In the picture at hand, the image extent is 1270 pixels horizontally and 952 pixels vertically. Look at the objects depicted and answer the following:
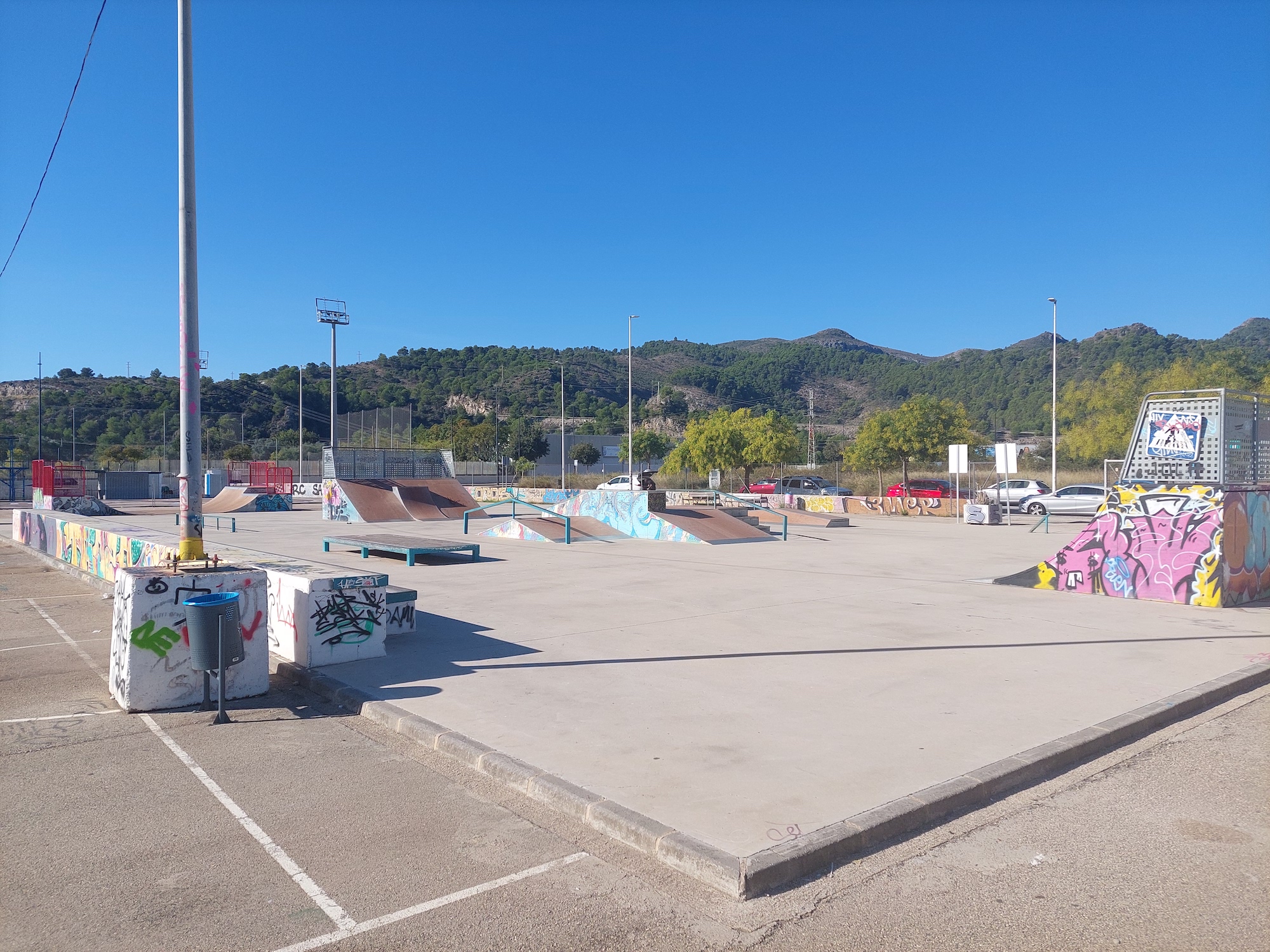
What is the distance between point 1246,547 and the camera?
1245cm

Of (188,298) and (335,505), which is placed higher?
(188,298)

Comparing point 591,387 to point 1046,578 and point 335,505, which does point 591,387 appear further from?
point 1046,578

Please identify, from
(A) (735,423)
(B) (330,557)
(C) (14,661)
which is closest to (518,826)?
(C) (14,661)

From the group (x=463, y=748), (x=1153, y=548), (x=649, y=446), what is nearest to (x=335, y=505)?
(x=1153, y=548)

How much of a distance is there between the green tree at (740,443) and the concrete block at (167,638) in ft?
144

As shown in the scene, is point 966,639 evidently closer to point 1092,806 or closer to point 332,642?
point 1092,806

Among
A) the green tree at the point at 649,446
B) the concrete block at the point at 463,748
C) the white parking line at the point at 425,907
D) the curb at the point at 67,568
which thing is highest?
the green tree at the point at 649,446

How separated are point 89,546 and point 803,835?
16350 millimetres

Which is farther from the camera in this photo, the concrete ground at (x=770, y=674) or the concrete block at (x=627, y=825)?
the concrete ground at (x=770, y=674)

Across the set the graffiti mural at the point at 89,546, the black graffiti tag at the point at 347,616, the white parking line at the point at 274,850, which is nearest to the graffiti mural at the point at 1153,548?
the black graffiti tag at the point at 347,616

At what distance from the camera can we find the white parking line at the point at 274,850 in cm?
378

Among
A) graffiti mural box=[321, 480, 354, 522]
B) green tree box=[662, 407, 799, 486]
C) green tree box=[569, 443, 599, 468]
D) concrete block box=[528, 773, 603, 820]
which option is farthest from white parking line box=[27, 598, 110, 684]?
green tree box=[569, 443, 599, 468]

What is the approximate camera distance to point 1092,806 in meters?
5.02

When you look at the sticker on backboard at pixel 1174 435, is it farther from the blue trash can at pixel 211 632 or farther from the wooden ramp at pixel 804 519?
the wooden ramp at pixel 804 519
